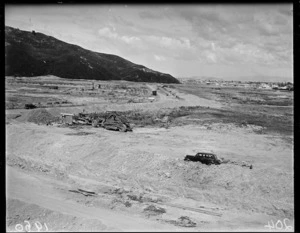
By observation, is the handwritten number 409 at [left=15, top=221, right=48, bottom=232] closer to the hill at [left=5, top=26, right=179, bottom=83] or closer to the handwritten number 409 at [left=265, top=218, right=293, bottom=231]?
the handwritten number 409 at [left=265, top=218, right=293, bottom=231]

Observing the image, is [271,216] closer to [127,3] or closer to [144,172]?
[144,172]

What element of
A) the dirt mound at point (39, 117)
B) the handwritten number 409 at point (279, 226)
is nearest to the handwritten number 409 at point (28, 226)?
the handwritten number 409 at point (279, 226)

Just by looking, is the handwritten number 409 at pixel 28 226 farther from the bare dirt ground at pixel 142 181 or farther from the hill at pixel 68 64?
the hill at pixel 68 64

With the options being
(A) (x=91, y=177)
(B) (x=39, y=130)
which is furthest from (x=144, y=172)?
(B) (x=39, y=130)

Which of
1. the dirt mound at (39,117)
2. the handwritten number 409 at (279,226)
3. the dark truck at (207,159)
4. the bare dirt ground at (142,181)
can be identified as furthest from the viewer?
the dirt mound at (39,117)

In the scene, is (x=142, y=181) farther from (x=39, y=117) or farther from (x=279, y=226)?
(x=39, y=117)

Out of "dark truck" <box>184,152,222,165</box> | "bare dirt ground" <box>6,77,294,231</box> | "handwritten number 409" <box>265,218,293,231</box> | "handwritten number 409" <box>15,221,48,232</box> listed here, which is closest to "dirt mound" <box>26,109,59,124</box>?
"bare dirt ground" <box>6,77,294,231</box>
